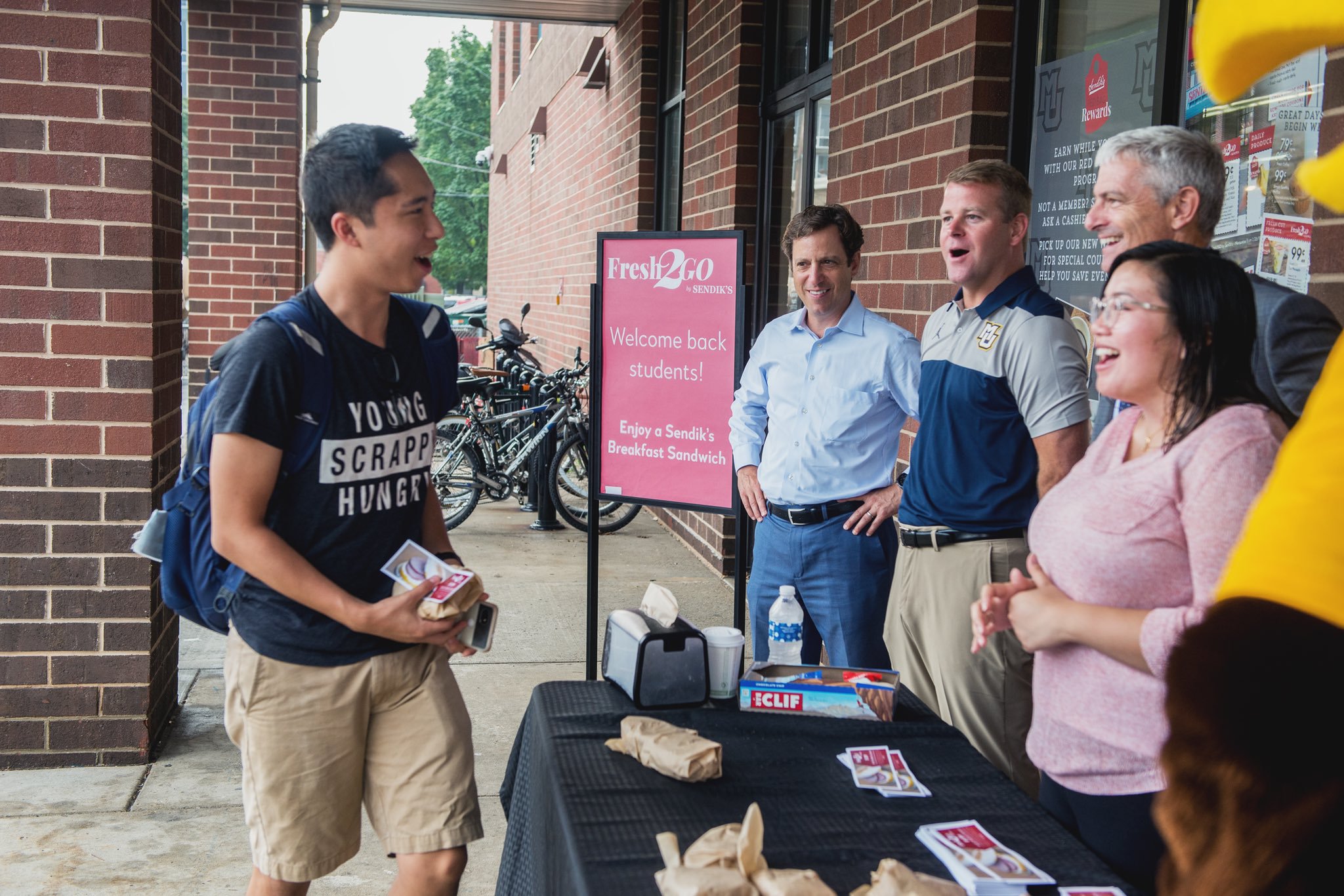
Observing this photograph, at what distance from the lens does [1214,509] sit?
1752 mm

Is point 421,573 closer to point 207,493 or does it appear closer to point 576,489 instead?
point 207,493

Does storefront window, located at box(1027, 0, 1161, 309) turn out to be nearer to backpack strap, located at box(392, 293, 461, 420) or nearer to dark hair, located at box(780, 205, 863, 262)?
dark hair, located at box(780, 205, 863, 262)

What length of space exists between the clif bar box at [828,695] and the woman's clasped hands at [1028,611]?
1.09 ft

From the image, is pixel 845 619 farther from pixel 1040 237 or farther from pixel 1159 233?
pixel 1159 233

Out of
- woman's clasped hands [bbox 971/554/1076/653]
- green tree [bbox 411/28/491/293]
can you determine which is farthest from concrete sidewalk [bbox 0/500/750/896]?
green tree [bbox 411/28/491/293]

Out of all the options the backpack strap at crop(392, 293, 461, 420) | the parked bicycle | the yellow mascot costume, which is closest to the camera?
the yellow mascot costume

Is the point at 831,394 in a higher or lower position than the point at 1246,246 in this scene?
lower

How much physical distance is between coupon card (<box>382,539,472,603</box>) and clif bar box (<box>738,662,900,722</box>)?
63 cm

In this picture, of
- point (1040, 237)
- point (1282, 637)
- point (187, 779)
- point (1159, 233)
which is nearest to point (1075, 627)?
point (1159, 233)

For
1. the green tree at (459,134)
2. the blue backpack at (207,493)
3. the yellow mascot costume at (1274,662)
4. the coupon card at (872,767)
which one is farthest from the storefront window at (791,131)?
the green tree at (459,134)

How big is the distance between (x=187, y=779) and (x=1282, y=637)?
400 centimetres

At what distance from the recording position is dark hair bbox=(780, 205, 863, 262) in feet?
12.1

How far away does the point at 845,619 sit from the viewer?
11.9 feet

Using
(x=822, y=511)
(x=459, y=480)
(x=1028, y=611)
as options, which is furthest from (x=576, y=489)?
(x=1028, y=611)
